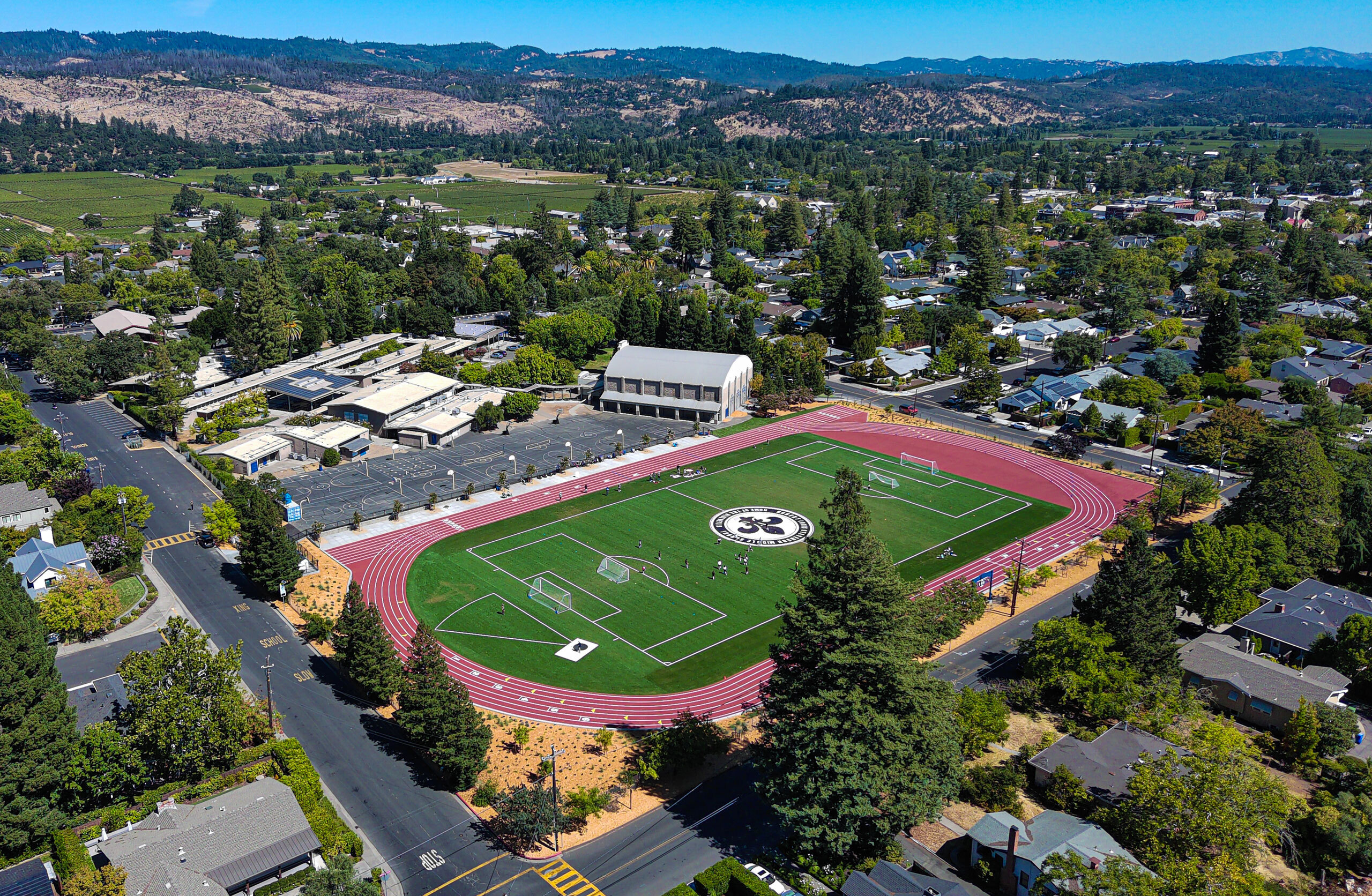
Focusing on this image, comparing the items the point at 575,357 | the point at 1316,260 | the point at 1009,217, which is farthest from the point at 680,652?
the point at 1009,217

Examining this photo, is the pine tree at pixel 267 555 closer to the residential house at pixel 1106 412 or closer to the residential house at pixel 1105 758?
the residential house at pixel 1105 758

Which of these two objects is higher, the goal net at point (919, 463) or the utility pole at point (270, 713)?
the goal net at point (919, 463)

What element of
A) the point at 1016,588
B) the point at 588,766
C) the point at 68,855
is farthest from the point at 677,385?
the point at 68,855

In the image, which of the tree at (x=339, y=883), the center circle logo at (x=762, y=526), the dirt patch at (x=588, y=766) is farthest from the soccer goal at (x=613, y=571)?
the tree at (x=339, y=883)

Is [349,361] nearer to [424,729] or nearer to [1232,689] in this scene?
[424,729]

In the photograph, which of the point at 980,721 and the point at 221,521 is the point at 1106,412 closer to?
the point at 980,721

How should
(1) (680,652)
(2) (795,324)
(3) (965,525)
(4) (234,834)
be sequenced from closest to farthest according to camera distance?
(4) (234,834), (1) (680,652), (3) (965,525), (2) (795,324)

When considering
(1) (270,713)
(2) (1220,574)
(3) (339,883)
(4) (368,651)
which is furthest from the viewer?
Result: (2) (1220,574)
